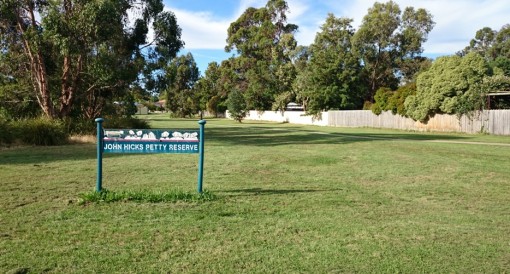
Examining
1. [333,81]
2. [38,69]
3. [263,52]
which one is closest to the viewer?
[38,69]

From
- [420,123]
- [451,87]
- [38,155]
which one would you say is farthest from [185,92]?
[38,155]

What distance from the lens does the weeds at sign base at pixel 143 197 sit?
24.3 feet

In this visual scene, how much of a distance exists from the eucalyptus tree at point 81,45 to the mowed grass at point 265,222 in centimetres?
861

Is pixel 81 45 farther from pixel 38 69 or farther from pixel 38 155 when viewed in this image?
pixel 38 155

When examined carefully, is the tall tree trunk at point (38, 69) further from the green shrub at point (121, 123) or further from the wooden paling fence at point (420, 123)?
the wooden paling fence at point (420, 123)

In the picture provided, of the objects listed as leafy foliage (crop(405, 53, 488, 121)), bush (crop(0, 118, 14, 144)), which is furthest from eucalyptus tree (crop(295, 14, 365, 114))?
bush (crop(0, 118, 14, 144))

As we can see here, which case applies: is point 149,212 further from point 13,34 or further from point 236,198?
point 13,34

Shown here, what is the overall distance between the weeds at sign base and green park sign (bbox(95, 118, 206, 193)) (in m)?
0.23

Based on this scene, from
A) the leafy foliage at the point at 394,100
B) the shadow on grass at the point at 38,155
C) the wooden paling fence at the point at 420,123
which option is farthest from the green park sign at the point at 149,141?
the leafy foliage at the point at 394,100

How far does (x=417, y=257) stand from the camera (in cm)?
466

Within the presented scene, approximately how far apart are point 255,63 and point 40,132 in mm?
53959

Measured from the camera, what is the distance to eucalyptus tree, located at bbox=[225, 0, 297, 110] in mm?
63719

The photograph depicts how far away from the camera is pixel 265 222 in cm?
611

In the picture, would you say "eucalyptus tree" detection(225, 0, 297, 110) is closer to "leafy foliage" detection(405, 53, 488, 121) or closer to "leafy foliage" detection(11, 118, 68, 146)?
"leafy foliage" detection(405, 53, 488, 121)
